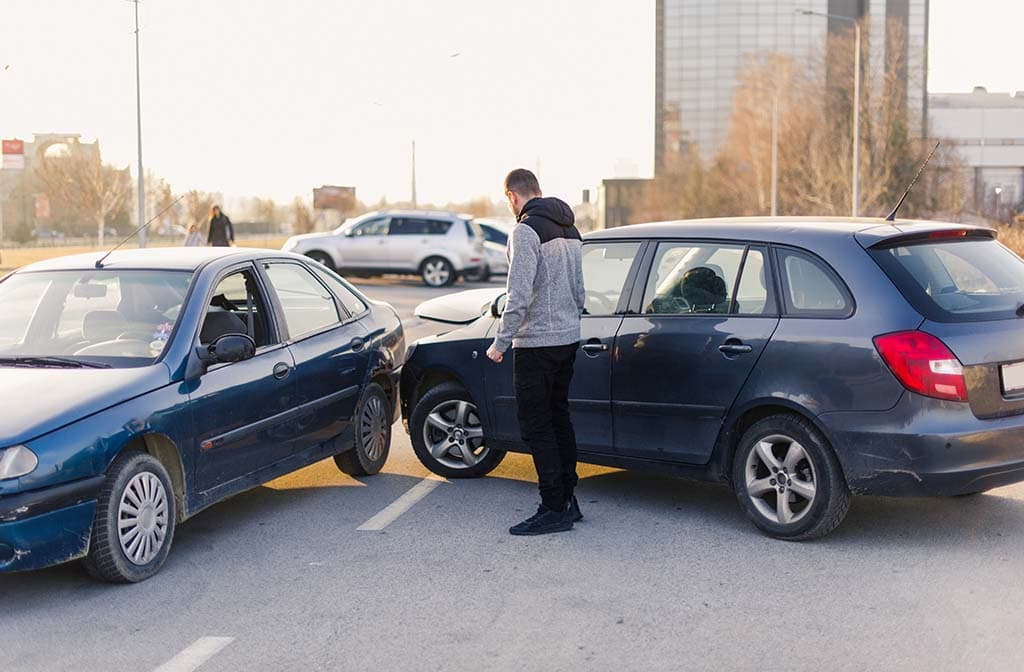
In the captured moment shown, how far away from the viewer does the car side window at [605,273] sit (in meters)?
7.32

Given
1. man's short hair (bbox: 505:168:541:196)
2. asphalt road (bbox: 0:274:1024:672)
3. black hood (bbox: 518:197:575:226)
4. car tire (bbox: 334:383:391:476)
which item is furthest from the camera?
car tire (bbox: 334:383:391:476)

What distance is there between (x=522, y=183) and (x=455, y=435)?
1.87 meters

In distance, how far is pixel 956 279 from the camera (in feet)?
21.1

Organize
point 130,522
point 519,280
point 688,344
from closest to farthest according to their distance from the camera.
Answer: point 130,522 → point 519,280 → point 688,344

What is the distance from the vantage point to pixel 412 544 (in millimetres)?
6551

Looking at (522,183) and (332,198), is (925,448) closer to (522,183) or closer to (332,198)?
(522,183)

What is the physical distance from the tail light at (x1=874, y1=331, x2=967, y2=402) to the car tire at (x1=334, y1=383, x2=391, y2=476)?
3265mm

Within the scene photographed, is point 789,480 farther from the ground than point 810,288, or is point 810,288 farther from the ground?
point 810,288

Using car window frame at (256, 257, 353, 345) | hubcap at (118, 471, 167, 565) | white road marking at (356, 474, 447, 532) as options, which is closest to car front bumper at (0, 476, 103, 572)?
hubcap at (118, 471, 167, 565)

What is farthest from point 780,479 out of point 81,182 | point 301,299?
point 81,182

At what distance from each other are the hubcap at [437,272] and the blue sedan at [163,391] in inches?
902

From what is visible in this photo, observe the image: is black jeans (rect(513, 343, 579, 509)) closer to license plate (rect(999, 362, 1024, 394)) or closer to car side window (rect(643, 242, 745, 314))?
car side window (rect(643, 242, 745, 314))

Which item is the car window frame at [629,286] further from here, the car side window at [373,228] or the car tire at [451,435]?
the car side window at [373,228]

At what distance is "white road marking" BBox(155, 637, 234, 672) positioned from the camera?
482cm
